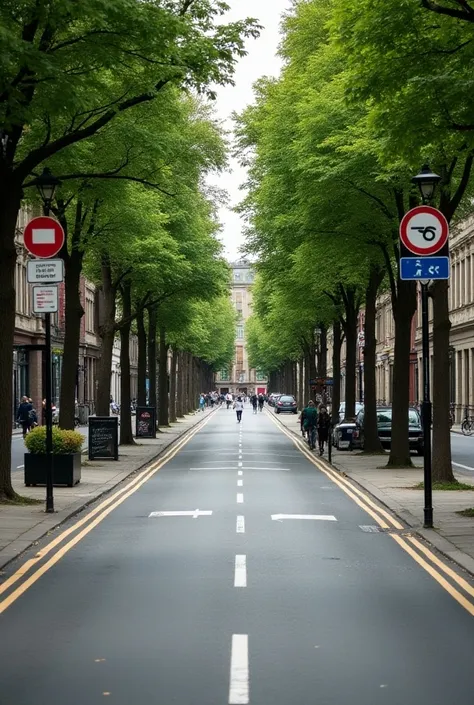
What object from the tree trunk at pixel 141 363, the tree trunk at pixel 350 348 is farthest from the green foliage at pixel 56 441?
the tree trunk at pixel 141 363

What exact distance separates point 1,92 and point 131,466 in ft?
61.6

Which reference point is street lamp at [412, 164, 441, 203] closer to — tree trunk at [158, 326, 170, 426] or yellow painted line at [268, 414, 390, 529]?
yellow painted line at [268, 414, 390, 529]

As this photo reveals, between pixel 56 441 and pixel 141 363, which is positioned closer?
pixel 56 441

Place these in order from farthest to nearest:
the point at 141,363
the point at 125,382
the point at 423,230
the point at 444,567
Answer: the point at 141,363, the point at 125,382, the point at 423,230, the point at 444,567

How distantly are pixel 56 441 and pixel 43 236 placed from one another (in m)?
5.35

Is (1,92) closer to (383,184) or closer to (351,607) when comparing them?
(351,607)

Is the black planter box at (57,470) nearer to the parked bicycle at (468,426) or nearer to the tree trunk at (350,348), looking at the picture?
the tree trunk at (350,348)

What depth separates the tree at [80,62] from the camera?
14.5m

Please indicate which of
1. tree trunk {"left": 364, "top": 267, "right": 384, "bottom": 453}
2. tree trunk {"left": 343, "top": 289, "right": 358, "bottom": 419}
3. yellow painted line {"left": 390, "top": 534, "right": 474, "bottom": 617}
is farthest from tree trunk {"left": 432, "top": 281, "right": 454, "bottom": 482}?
tree trunk {"left": 343, "top": 289, "right": 358, "bottom": 419}

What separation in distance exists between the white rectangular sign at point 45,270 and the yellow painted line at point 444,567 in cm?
703

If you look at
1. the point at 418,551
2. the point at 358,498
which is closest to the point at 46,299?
the point at 358,498

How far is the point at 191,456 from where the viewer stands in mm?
38531

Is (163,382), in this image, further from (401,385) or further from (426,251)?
(426,251)

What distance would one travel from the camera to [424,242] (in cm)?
1680
